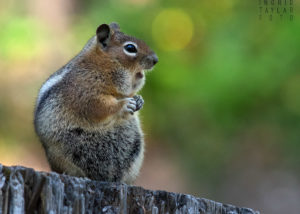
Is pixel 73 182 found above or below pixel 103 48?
below

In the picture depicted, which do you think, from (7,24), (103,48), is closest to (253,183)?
(7,24)

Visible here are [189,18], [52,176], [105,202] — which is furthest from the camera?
[189,18]

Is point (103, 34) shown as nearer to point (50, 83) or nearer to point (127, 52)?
point (127, 52)

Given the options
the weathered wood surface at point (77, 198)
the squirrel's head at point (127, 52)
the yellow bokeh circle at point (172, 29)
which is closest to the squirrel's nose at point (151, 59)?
the squirrel's head at point (127, 52)

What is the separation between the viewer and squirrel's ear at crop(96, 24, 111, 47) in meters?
4.27

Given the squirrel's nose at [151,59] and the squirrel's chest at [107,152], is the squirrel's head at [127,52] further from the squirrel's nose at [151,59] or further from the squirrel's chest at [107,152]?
the squirrel's chest at [107,152]

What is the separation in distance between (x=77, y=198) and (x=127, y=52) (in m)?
1.82

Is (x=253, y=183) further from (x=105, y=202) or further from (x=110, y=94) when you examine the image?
(x=105, y=202)

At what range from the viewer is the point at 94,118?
3.82 meters

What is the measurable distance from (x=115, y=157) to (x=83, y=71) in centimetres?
61

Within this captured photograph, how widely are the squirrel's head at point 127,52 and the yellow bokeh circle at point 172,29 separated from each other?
14.0 feet

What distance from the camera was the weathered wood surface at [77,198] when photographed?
8.13 ft

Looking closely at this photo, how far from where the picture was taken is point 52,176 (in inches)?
101

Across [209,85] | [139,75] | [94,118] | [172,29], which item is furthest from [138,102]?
[172,29]
